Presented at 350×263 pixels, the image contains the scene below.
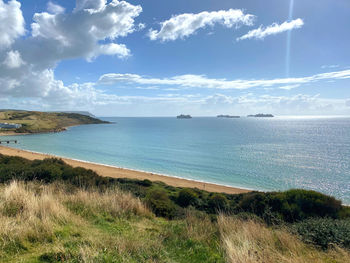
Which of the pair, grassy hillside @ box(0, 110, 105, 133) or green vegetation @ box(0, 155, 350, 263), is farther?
grassy hillside @ box(0, 110, 105, 133)

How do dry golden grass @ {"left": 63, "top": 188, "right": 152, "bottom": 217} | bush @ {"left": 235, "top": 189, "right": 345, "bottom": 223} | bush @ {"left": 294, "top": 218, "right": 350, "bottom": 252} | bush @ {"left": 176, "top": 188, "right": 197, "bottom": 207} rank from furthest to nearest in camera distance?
bush @ {"left": 176, "top": 188, "right": 197, "bottom": 207} → bush @ {"left": 235, "top": 189, "right": 345, "bottom": 223} → dry golden grass @ {"left": 63, "top": 188, "right": 152, "bottom": 217} → bush @ {"left": 294, "top": 218, "right": 350, "bottom": 252}

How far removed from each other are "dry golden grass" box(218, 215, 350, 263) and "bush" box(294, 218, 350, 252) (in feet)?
0.95

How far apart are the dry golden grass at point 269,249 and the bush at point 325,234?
29 centimetres

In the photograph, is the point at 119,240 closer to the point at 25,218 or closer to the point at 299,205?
the point at 25,218

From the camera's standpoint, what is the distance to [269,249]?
3982 mm

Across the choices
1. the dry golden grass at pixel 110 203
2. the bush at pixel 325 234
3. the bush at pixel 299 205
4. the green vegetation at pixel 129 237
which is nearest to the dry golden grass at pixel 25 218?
the green vegetation at pixel 129 237

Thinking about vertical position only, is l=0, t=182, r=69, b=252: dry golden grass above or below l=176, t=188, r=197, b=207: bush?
above

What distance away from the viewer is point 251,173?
31.1 metres

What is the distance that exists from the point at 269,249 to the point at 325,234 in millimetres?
1690

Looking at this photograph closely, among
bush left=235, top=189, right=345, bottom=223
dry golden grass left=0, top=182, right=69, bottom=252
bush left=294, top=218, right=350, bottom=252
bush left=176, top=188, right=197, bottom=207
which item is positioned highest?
dry golden grass left=0, top=182, right=69, bottom=252

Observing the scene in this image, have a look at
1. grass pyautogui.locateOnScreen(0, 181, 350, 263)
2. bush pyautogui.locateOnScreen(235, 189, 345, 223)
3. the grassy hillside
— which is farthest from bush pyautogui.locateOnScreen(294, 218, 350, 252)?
the grassy hillside

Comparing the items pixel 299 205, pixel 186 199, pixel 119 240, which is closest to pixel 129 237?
pixel 119 240

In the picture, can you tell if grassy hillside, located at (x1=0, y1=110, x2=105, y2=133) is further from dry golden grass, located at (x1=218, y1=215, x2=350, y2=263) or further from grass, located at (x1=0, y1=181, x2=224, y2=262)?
dry golden grass, located at (x1=218, y1=215, x2=350, y2=263)

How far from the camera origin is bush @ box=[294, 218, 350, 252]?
4289 mm
